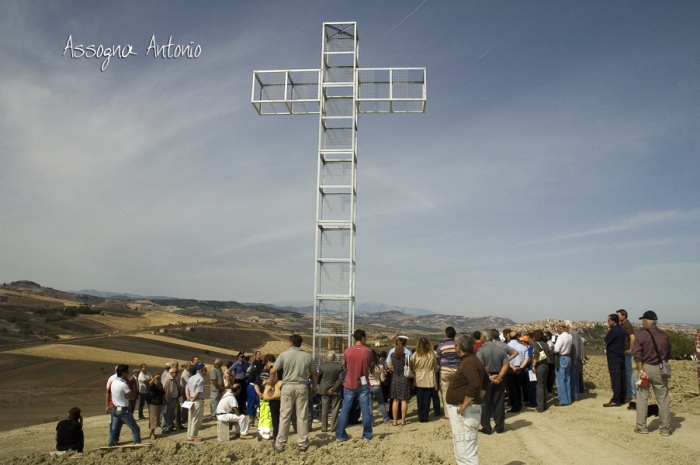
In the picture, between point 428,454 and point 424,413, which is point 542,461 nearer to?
point 428,454

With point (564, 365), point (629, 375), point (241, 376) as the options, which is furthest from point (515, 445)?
point (241, 376)

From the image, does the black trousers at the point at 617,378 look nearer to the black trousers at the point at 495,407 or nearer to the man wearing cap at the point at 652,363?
the man wearing cap at the point at 652,363

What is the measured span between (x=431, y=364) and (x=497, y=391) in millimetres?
1399

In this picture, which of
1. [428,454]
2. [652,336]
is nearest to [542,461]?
[428,454]

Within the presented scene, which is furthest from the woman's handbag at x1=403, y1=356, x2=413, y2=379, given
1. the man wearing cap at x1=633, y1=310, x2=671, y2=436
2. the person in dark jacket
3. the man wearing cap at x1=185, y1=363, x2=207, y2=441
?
the person in dark jacket

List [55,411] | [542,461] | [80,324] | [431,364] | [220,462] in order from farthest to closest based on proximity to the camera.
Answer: [80,324], [55,411], [431,364], [220,462], [542,461]

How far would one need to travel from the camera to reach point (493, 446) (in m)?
8.62

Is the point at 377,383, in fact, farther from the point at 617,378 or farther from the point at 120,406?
the point at 120,406

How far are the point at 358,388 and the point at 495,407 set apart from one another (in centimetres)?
246

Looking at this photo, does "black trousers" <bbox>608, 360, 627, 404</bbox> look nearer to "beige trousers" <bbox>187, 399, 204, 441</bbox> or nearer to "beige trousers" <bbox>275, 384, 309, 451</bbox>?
"beige trousers" <bbox>275, 384, 309, 451</bbox>

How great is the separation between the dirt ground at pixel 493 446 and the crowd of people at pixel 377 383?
0.33m

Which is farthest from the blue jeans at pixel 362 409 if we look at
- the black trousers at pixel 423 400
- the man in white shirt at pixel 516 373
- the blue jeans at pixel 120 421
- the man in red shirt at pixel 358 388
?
the blue jeans at pixel 120 421

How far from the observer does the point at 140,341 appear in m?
57.1

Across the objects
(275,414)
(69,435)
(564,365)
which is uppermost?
(564,365)
